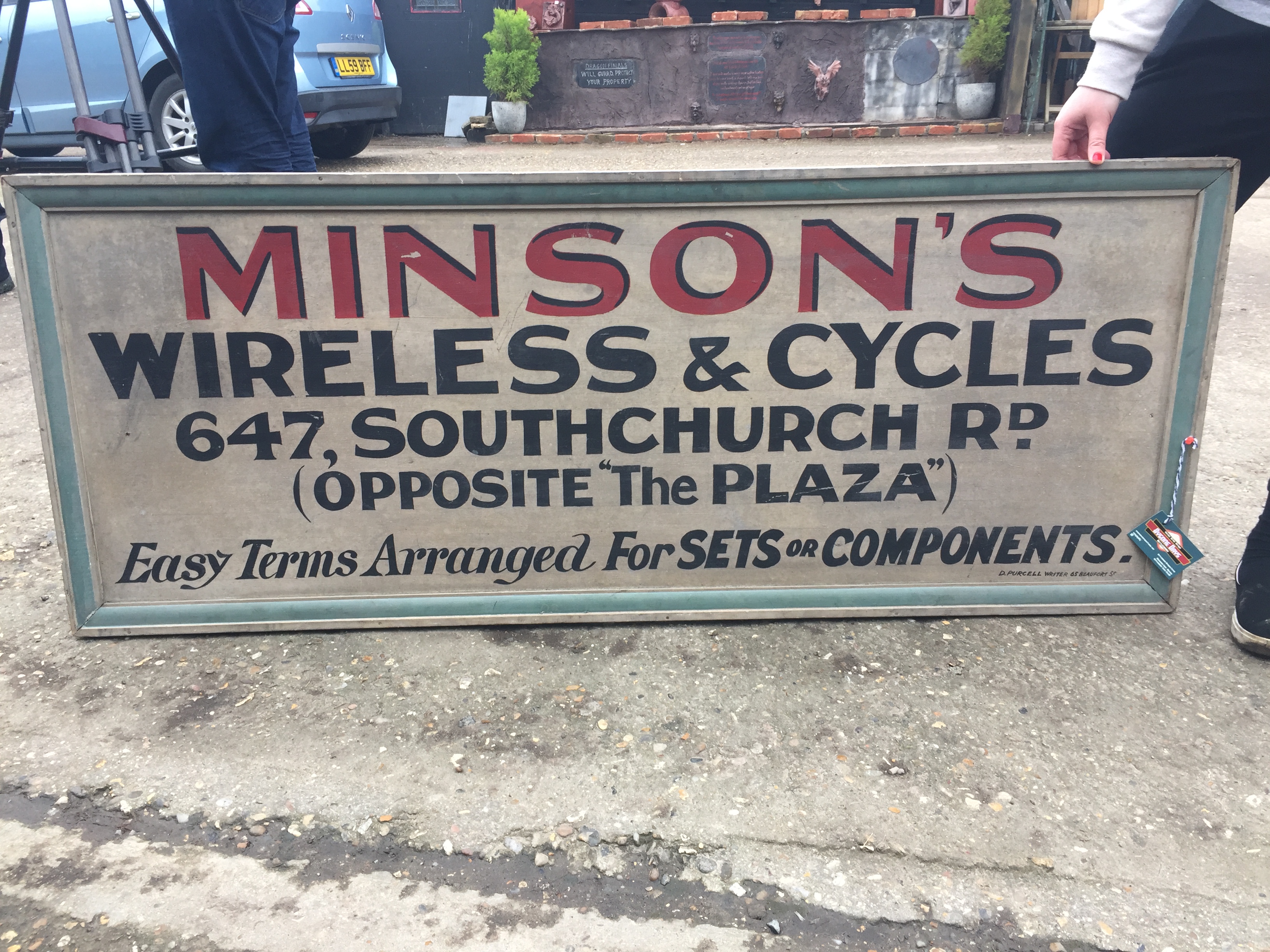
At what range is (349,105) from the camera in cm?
729

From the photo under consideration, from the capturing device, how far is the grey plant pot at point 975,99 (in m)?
11.4

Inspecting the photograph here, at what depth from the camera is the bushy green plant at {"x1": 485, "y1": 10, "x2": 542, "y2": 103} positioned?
1163 cm

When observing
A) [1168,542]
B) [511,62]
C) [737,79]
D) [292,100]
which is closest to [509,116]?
[511,62]

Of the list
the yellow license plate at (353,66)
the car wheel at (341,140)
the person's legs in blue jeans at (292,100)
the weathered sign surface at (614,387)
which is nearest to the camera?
the weathered sign surface at (614,387)

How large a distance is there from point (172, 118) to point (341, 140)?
5.96 feet

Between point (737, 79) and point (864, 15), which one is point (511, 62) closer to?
point (737, 79)

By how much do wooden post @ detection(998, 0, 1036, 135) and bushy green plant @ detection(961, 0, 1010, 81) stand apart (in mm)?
81

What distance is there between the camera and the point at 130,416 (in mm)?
1766

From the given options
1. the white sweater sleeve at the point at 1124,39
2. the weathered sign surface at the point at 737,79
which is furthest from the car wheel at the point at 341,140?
the white sweater sleeve at the point at 1124,39

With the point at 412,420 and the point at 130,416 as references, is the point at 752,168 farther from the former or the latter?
the point at 130,416

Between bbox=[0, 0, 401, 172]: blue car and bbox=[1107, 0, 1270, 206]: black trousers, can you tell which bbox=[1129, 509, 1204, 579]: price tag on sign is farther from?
bbox=[0, 0, 401, 172]: blue car

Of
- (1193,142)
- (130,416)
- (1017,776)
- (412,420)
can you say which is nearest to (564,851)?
(1017,776)

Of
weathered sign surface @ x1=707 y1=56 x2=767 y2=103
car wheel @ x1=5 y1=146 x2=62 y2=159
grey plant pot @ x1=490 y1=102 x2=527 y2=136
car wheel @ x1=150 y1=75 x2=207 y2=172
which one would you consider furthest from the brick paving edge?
car wheel @ x1=5 y1=146 x2=62 y2=159

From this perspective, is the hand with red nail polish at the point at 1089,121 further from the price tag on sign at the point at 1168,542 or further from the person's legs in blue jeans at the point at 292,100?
the person's legs in blue jeans at the point at 292,100
